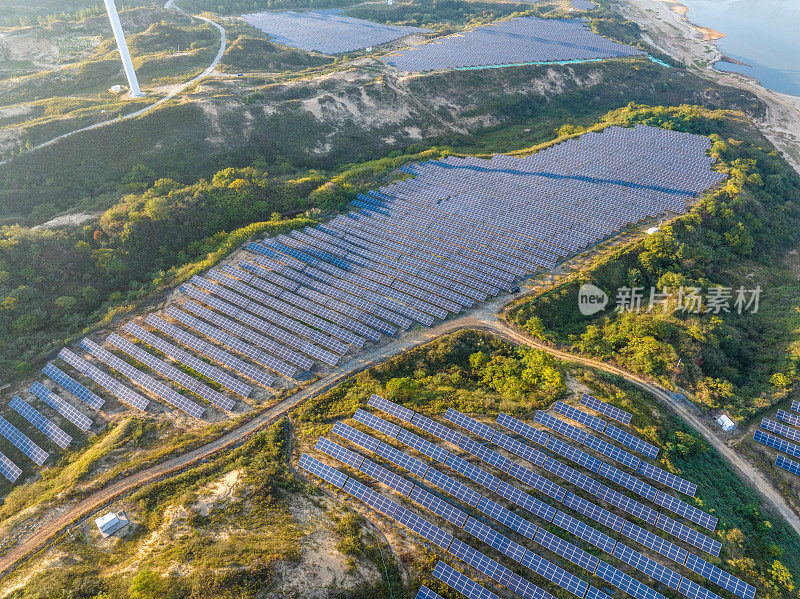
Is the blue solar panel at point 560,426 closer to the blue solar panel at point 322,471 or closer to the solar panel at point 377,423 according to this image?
the solar panel at point 377,423

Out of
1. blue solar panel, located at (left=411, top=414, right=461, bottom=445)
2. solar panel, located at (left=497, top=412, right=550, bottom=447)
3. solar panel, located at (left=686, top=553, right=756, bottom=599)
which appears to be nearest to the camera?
solar panel, located at (left=686, top=553, right=756, bottom=599)

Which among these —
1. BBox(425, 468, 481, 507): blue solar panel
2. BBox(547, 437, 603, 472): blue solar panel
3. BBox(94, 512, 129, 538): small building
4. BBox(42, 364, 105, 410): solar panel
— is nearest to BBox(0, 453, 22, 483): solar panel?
BBox(42, 364, 105, 410): solar panel

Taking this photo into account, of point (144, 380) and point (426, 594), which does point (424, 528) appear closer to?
point (426, 594)

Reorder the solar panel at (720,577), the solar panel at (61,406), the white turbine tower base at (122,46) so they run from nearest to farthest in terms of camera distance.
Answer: the solar panel at (720,577) < the solar panel at (61,406) < the white turbine tower base at (122,46)

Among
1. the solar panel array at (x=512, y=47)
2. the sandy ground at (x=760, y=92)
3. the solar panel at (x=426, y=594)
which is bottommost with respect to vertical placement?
the solar panel at (x=426, y=594)

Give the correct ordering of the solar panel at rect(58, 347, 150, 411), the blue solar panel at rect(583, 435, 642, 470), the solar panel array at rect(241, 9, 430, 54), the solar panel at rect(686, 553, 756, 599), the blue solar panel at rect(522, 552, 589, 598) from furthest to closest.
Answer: the solar panel array at rect(241, 9, 430, 54) → the solar panel at rect(58, 347, 150, 411) → the blue solar panel at rect(583, 435, 642, 470) → the blue solar panel at rect(522, 552, 589, 598) → the solar panel at rect(686, 553, 756, 599)

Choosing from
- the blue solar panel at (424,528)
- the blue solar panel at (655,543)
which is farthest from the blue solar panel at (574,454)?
the blue solar panel at (424,528)

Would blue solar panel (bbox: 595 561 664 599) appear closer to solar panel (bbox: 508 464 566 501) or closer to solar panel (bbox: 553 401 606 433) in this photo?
solar panel (bbox: 508 464 566 501)

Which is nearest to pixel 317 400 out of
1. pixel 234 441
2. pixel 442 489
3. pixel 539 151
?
pixel 234 441
